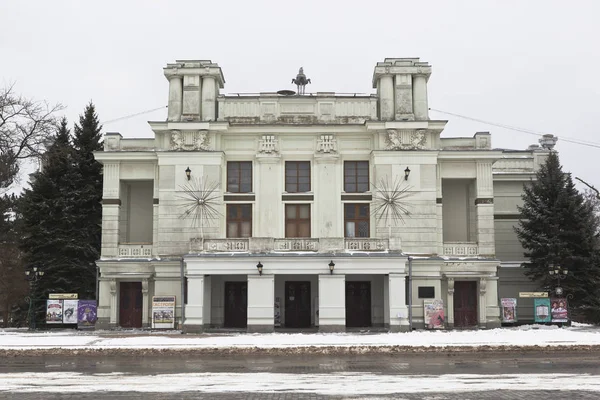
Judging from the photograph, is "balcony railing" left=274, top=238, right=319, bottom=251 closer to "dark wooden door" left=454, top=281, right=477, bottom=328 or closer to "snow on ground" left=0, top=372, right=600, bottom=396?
"dark wooden door" left=454, top=281, right=477, bottom=328

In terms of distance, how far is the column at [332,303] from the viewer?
39.2 metres

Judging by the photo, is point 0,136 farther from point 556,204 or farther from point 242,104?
point 556,204

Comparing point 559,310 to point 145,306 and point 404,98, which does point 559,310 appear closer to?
point 404,98

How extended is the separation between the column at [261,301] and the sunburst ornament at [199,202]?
528cm

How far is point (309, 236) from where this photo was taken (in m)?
44.0

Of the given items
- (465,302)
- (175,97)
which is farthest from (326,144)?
(465,302)

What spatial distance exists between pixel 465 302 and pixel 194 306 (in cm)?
1654

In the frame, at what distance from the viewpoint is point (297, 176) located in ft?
146

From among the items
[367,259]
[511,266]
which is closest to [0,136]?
[367,259]

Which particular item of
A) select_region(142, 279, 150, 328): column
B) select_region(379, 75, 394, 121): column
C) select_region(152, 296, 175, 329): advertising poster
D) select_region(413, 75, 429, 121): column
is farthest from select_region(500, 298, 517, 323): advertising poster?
select_region(142, 279, 150, 328): column

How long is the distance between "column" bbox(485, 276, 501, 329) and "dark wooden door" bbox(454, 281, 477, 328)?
120cm

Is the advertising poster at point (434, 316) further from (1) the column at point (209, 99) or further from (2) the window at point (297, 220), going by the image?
(1) the column at point (209, 99)

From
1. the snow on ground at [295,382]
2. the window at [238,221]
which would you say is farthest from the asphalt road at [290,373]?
the window at [238,221]

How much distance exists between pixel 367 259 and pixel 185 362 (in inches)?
700
